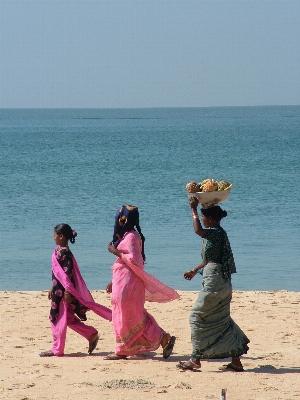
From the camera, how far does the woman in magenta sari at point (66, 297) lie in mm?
8625

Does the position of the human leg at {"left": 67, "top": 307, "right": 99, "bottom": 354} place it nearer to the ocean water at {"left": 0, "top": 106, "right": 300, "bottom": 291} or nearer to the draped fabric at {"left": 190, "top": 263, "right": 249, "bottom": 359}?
the draped fabric at {"left": 190, "top": 263, "right": 249, "bottom": 359}

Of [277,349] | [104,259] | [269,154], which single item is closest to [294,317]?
[277,349]

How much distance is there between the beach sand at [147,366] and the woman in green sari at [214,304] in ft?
0.74

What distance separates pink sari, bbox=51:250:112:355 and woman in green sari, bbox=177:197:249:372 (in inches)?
45.7

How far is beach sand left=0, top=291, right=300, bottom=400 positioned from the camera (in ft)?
24.1

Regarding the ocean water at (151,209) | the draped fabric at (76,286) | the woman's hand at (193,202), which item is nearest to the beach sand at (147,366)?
the draped fabric at (76,286)

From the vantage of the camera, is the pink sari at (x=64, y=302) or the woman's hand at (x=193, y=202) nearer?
the woman's hand at (x=193, y=202)

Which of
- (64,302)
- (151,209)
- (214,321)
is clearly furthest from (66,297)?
(151,209)

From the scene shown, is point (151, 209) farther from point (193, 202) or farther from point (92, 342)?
point (193, 202)

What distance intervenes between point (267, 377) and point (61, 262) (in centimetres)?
212

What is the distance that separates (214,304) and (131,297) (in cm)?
93

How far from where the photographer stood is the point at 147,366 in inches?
325

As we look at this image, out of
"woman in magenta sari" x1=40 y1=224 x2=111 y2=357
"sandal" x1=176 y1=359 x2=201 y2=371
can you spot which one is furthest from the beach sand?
"woman in magenta sari" x1=40 y1=224 x2=111 y2=357

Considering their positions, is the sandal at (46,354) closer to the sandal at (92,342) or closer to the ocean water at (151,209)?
the sandal at (92,342)
